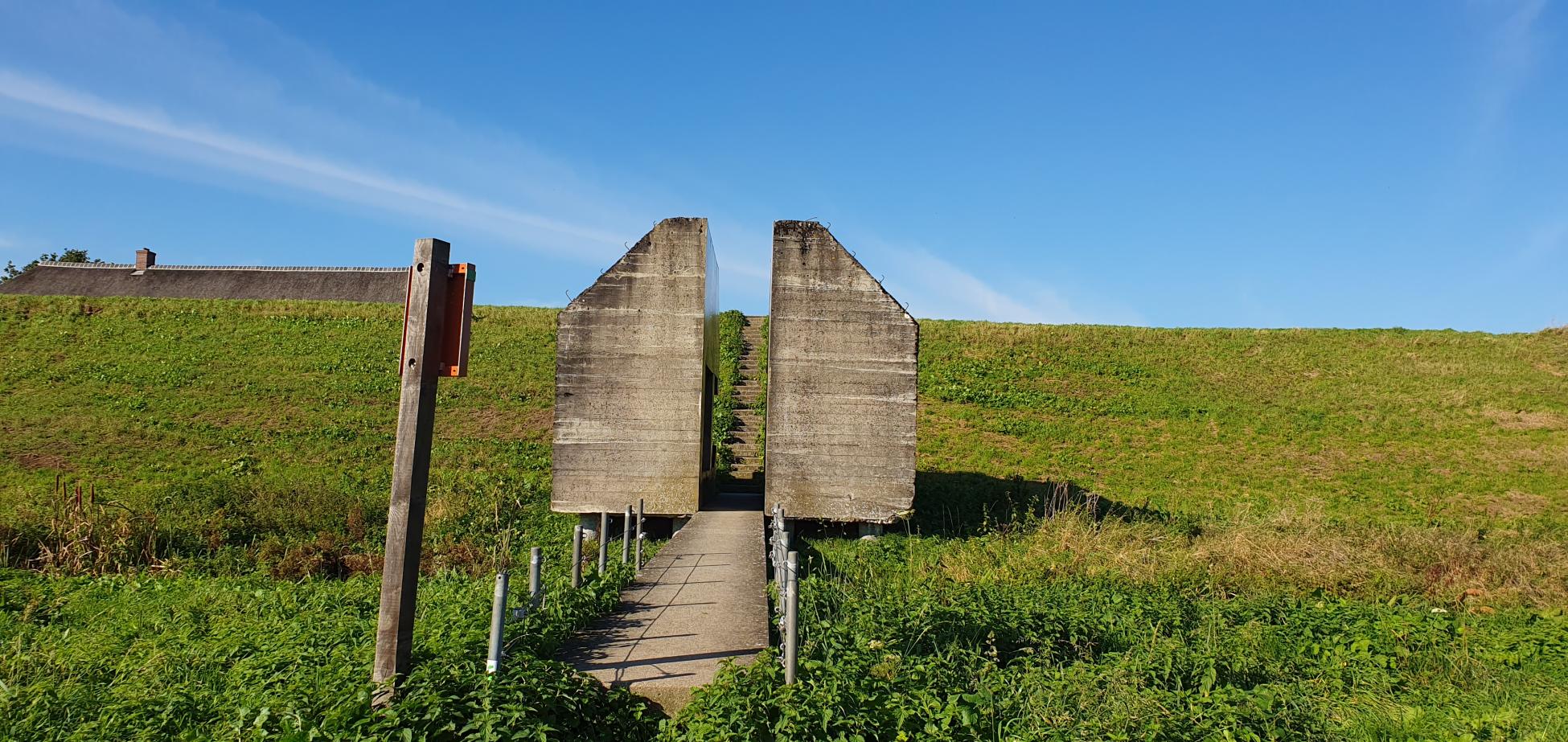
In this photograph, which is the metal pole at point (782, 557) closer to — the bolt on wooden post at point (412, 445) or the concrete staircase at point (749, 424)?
the bolt on wooden post at point (412, 445)

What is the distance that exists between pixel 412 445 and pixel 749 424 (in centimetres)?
2316

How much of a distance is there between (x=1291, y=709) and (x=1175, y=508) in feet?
55.0

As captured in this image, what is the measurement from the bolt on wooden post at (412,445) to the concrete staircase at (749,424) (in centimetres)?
1612

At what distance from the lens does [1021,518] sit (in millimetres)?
20312

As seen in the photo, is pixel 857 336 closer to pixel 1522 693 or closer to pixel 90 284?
pixel 1522 693

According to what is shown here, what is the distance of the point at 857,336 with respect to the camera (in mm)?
16312

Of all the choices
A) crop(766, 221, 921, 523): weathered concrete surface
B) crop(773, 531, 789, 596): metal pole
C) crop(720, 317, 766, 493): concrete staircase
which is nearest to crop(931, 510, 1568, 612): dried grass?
crop(766, 221, 921, 523): weathered concrete surface

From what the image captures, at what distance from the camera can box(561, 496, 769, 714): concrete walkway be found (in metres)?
6.79

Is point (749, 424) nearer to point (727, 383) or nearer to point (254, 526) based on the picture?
point (727, 383)

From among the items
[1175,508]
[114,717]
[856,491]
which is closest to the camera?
[114,717]

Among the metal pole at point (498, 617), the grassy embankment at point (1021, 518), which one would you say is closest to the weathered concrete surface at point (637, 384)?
the grassy embankment at point (1021, 518)

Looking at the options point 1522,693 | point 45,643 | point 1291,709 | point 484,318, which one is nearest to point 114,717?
point 45,643

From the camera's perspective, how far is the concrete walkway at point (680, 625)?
6.79 metres

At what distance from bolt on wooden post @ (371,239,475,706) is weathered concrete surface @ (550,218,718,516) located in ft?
34.6
